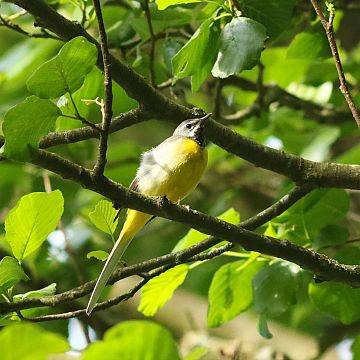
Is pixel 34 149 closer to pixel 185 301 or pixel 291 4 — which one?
pixel 291 4

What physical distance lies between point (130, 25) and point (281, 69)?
1.17 metres

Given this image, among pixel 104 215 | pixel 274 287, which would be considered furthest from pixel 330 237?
pixel 104 215

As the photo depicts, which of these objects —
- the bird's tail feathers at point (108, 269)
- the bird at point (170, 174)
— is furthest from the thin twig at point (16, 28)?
the bird's tail feathers at point (108, 269)

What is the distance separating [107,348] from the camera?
122 centimetres

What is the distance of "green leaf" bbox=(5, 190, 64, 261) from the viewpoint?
2301mm

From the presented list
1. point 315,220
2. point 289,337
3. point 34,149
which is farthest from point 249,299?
point 289,337

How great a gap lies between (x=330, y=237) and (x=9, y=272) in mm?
1205

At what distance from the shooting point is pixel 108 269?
2.63m

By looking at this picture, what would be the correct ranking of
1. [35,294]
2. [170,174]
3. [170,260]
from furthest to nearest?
[170,174] → [170,260] → [35,294]

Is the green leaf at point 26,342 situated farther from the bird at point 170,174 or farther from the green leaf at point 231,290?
the bird at point 170,174

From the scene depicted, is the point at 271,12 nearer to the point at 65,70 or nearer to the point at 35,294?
the point at 65,70

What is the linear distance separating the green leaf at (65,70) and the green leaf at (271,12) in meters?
0.89

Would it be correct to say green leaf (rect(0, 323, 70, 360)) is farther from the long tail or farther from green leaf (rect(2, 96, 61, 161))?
the long tail

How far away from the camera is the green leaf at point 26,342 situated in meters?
1.20
